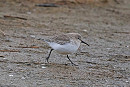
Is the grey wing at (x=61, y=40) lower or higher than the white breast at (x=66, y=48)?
higher

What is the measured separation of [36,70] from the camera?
280 inches

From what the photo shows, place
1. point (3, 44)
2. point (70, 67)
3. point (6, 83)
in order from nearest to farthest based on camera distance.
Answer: point (6, 83) < point (70, 67) < point (3, 44)

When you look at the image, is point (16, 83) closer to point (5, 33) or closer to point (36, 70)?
point (36, 70)

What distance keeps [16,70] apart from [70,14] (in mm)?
6805

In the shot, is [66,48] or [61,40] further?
[61,40]

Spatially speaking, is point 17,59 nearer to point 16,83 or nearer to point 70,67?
point 70,67

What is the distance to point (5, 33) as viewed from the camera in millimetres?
10000

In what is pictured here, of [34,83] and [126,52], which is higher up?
[34,83]

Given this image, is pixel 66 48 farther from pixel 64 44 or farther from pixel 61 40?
pixel 61 40

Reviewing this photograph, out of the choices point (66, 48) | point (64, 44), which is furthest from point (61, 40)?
point (66, 48)

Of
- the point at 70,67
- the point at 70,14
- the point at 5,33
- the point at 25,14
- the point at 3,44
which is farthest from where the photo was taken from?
the point at 70,14

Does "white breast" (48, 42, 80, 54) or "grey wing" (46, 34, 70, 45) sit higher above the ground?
"grey wing" (46, 34, 70, 45)

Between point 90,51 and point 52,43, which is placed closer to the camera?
point 52,43

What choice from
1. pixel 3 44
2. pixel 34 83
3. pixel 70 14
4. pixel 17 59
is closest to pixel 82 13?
pixel 70 14
